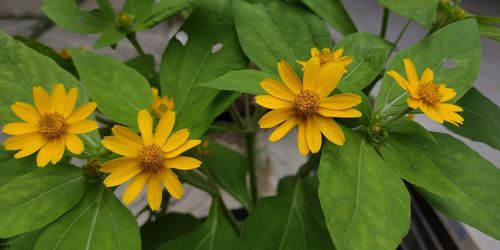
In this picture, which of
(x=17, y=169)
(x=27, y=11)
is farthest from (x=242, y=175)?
(x=27, y=11)

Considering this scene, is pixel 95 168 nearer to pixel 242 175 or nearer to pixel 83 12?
pixel 83 12

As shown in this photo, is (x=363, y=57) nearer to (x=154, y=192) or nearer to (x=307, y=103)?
(x=307, y=103)

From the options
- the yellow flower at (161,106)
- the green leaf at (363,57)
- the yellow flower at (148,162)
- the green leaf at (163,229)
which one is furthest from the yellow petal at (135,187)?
the green leaf at (163,229)

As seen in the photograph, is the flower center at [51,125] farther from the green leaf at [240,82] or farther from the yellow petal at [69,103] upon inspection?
the green leaf at [240,82]

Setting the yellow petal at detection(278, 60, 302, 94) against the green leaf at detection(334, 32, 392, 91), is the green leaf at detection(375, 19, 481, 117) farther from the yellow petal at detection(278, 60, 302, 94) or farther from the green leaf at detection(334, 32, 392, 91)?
the yellow petal at detection(278, 60, 302, 94)

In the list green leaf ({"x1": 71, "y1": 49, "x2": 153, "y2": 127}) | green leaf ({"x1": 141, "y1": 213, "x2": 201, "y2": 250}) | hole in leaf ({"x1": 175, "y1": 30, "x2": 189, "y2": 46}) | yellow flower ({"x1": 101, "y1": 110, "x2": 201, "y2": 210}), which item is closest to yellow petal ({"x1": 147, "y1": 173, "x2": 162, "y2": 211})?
yellow flower ({"x1": 101, "y1": 110, "x2": 201, "y2": 210})

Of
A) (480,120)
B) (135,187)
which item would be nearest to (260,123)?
(135,187)
